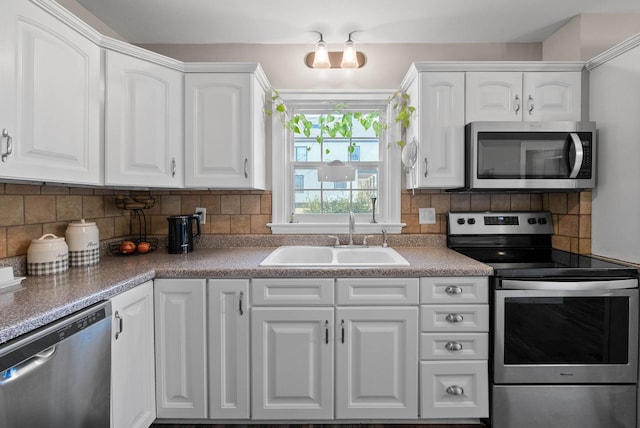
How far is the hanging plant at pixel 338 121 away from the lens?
8.09 feet

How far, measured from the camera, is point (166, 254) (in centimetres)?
221

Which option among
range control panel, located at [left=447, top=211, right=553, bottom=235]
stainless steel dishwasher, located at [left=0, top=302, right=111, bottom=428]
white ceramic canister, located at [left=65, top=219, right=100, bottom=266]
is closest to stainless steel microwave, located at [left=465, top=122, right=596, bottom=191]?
range control panel, located at [left=447, top=211, right=553, bottom=235]

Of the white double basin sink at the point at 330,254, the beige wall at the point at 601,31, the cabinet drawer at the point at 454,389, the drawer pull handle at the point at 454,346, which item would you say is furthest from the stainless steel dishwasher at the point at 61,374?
the beige wall at the point at 601,31

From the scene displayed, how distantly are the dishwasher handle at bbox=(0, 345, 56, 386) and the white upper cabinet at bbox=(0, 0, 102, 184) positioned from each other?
25.7 inches

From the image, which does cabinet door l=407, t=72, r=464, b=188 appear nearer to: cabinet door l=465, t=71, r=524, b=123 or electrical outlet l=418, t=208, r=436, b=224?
cabinet door l=465, t=71, r=524, b=123

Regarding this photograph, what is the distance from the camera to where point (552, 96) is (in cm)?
212

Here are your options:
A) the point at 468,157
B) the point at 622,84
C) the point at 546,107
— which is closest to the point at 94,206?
the point at 468,157

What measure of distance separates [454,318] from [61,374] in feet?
5.43

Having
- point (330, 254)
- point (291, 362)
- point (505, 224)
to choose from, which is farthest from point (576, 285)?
point (291, 362)

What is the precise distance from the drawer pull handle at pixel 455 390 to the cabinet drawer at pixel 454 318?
295mm

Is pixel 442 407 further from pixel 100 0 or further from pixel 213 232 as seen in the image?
pixel 100 0

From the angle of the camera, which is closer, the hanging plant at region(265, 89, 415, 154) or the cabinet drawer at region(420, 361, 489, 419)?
the cabinet drawer at region(420, 361, 489, 419)

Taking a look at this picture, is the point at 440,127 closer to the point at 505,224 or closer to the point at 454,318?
the point at 505,224

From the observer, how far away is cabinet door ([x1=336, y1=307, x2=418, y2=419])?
1788 mm
